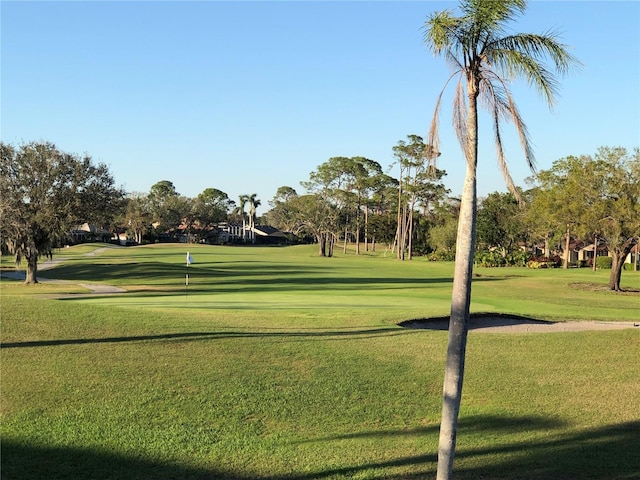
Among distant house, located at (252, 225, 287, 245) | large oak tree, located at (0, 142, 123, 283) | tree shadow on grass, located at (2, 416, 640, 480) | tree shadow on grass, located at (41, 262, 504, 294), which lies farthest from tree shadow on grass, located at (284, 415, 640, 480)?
distant house, located at (252, 225, 287, 245)

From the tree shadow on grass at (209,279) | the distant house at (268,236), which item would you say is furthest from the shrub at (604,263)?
the distant house at (268,236)

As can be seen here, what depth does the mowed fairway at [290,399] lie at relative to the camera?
811 centimetres

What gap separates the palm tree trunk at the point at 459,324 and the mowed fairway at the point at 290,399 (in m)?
1.73

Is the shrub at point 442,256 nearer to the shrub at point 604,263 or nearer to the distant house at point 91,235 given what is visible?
the shrub at point 604,263

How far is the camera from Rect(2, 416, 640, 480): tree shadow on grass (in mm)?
7598

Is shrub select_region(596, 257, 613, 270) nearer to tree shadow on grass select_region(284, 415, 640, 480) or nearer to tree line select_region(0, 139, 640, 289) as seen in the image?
tree line select_region(0, 139, 640, 289)

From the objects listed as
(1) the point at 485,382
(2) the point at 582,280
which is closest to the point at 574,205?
(2) the point at 582,280

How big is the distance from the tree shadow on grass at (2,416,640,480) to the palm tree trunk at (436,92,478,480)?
5.48ft

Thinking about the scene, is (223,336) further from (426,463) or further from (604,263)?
(604,263)

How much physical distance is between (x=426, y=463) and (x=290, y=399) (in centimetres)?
295

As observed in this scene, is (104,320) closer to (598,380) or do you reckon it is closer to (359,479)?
(359,479)

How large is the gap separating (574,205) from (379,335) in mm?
25275

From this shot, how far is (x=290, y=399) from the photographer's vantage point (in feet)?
34.4

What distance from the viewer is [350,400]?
35.0 ft
